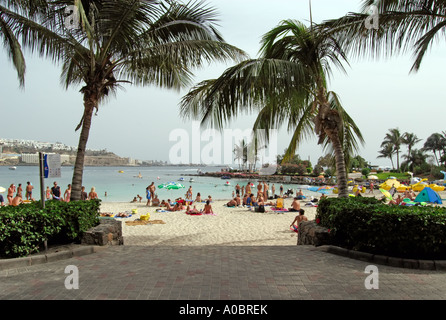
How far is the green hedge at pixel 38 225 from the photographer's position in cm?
512

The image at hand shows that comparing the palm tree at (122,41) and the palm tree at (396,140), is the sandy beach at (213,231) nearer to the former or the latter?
the palm tree at (122,41)

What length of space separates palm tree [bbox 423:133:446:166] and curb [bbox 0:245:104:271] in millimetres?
75329

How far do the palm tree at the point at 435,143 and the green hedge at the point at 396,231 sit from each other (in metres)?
72.2

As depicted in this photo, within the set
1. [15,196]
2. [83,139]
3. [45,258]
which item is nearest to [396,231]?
[45,258]

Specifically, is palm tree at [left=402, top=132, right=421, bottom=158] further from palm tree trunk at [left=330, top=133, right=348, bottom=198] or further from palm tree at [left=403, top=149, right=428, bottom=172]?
palm tree trunk at [left=330, top=133, right=348, bottom=198]

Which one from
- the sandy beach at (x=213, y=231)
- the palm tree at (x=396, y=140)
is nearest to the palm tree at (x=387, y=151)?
the palm tree at (x=396, y=140)

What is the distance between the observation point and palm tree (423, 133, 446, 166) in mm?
A: 64625

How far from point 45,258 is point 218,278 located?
10.1 feet

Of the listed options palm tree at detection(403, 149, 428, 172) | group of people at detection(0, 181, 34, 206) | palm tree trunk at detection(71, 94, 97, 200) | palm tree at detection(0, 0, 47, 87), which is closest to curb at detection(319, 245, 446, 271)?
palm tree trunk at detection(71, 94, 97, 200)

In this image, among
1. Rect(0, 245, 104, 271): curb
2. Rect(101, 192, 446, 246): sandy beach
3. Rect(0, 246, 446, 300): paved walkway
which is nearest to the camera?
Rect(0, 246, 446, 300): paved walkway
